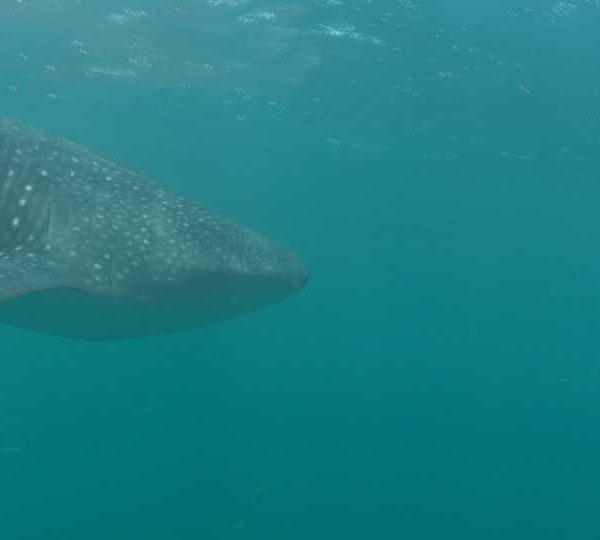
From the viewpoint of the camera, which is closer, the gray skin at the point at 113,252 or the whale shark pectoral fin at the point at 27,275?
the whale shark pectoral fin at the point at 27,275

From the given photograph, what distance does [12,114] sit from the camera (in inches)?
1299

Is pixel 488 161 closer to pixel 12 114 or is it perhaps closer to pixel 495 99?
pixel 495 99

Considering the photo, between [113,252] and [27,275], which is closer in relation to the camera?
[27,275]

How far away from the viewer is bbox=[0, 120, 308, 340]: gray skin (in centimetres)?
634

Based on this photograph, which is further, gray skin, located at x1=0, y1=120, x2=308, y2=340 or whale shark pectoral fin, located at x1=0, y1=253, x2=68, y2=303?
gray skin, located at x1=0, y1=120, x2=308, y2=340

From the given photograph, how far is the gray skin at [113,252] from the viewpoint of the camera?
20.8ft

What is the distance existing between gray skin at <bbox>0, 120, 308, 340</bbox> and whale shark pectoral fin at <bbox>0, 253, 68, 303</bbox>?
0.05 ft

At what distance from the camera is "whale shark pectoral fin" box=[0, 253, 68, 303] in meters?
5.55

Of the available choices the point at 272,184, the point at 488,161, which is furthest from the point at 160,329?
the point at 272,184

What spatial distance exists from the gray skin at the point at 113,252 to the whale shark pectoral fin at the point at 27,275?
0.01 meters

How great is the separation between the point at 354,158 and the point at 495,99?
30.5ft

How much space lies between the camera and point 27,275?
19.0ft

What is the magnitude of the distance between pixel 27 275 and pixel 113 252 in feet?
2.80

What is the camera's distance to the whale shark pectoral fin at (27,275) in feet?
18.2
